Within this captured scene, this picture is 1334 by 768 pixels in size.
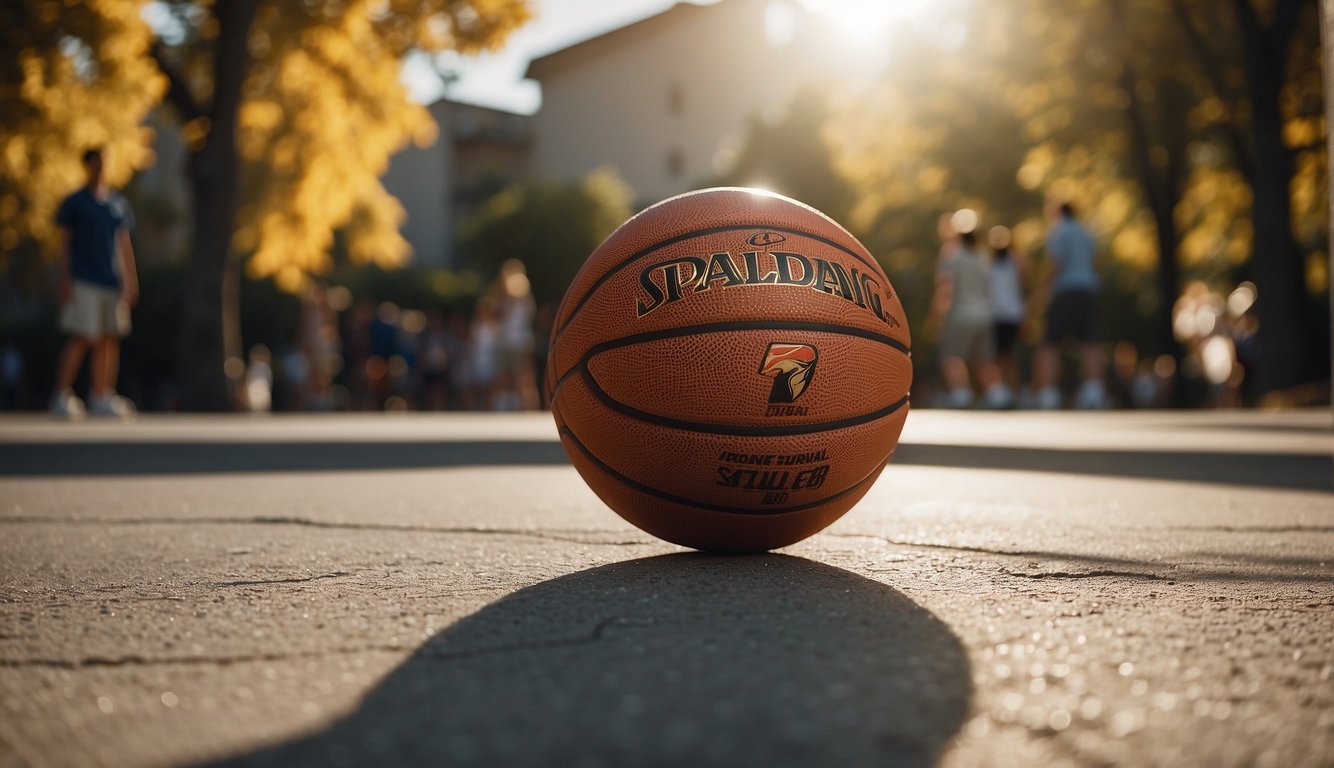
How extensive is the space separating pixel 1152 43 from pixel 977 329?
8886 millimetres

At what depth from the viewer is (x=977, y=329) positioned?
13055 mm

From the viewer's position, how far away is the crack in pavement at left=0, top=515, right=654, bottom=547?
3.85m

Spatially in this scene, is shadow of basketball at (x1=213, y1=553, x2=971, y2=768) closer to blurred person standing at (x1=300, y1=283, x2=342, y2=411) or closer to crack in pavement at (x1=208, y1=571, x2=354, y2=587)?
crack in pavement at (x1=208, y1=571, x2=354, y2=587)

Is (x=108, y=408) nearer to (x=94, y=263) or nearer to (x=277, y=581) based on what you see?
(x=94, y=263)

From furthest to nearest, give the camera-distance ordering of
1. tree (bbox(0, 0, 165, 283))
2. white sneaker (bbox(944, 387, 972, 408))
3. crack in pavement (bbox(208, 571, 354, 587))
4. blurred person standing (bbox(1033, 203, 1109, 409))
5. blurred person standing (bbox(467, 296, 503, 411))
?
blurred person standing (bbox(467, 296, 503, 411))
white sneaker (bbox(944, 387, 972, 408))
tree (bbox(0, 0, 165, 283))
blurred person standing (bbox(1033, 203, 1109, 409))
crack in pavement (bbox(208, 571, 354, 587))

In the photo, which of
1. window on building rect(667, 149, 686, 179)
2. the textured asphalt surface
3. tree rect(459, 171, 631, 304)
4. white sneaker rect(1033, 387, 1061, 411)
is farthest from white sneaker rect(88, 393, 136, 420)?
window on building rect(667, 149, 686, 179)

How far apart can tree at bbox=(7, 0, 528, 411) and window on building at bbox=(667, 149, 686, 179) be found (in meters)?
35.1

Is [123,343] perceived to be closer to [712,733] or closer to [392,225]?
[392,225]

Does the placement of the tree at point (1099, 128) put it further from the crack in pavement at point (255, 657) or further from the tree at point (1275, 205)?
the crack in pavement at point (255, 657)

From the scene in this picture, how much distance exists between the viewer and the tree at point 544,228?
44.1 m

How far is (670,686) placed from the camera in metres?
1.94

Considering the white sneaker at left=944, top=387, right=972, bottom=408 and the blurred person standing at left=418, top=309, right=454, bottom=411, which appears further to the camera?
the blurred person standing at left=418, top=309, right=454, bottom=411

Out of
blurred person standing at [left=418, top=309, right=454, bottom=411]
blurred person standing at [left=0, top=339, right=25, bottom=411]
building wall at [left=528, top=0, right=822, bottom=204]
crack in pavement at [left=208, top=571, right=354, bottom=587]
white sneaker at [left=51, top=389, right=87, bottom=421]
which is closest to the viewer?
crack in pavement at [left=208, top=571, right=354, bottom=587]

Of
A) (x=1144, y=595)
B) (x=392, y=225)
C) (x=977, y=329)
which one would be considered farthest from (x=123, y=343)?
(x=1144, y=595)
